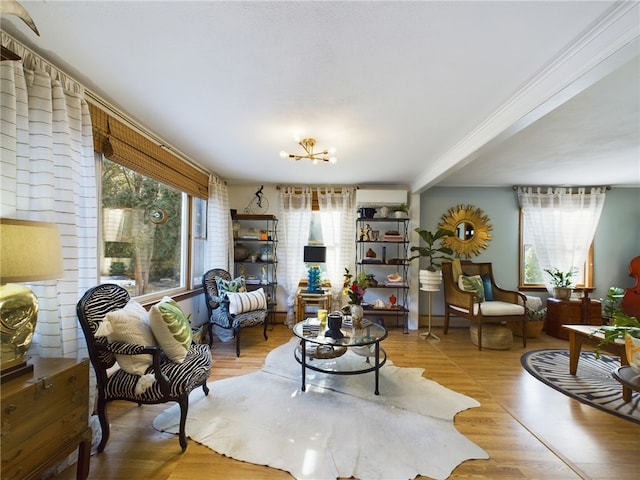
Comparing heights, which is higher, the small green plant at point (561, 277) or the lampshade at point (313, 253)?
the lampshade at point (313, 253)

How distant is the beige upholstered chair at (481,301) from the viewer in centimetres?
365

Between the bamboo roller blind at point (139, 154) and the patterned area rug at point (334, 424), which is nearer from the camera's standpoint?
the patterned area rug at point (334, 424)

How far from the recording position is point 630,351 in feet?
5.69

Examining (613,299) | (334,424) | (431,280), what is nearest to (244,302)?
(334,424)

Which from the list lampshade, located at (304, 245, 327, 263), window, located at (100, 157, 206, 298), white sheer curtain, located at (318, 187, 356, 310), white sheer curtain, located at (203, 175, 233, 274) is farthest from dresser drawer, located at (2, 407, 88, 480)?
white sheer curtain, located at (318, 187, 356, 310)

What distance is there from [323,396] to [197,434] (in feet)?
3.28

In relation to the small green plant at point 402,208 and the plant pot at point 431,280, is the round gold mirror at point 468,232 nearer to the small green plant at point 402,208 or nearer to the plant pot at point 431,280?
the small green plant at point 402,208

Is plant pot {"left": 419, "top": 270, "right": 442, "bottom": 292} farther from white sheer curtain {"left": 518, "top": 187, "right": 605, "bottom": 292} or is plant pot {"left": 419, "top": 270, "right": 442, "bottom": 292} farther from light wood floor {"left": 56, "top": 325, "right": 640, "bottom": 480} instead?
white sheer curtain {"left": 518, "top": 187, "right": 605, "bottom": 292}

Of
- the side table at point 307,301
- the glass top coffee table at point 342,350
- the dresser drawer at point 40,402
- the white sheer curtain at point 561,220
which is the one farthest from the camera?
the white sheer curtain at point 561,220

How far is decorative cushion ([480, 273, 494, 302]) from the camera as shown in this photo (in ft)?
13.7

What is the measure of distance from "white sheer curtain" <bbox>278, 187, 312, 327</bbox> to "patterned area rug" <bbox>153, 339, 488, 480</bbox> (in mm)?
2083

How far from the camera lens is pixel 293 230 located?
15.3 ft

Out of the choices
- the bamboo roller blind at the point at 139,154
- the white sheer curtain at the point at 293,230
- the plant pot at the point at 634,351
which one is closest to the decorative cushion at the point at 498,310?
the plant pot at the point at 634,351

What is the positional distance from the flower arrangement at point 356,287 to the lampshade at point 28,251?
2447 millimetres
